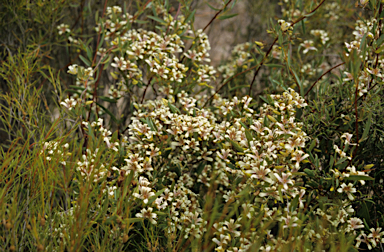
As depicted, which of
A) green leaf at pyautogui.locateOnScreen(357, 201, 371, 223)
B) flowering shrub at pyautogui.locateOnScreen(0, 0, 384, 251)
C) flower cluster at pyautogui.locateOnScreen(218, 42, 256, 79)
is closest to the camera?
flowering shrub at pyautogui.locateOnScreen(0, 0, 384, 251)

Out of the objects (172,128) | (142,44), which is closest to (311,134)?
(172,128)

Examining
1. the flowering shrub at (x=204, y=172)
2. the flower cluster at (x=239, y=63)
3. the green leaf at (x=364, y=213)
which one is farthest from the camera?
the flower cluster at (x=239, y=63)

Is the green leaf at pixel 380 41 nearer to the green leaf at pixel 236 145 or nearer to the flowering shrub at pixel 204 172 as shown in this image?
the flowering shrub at pixel 204 172

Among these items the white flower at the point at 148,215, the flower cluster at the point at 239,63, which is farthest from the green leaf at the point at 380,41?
the white flower at the point at 148,215

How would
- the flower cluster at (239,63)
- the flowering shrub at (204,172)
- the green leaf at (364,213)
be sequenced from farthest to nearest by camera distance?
the flower cluster at (239,63) < the green leaf at (364,213) < the flowering shrub at (204,172)

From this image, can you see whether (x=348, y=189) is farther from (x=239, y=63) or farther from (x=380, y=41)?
(x=239, y=63)

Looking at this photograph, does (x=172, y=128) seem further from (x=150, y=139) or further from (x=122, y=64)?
(x=122, y=64)

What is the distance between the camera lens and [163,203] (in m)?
1.14

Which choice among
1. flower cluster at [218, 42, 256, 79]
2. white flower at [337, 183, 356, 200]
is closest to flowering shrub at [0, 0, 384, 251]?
white flower at [337, 183, 356, 200]

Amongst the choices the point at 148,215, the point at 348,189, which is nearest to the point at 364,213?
the point at 348,189

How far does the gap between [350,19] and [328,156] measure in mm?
1921

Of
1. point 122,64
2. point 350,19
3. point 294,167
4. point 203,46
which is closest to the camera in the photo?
point 294,167

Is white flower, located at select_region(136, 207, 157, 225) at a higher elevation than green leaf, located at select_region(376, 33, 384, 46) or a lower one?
lower

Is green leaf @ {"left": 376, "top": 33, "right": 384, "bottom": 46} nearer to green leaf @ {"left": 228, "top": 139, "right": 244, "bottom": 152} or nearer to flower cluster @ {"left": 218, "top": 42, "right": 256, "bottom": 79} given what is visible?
green leaf @ {"left": 228, "top": 139, "right": 244, "bottom": 152}
